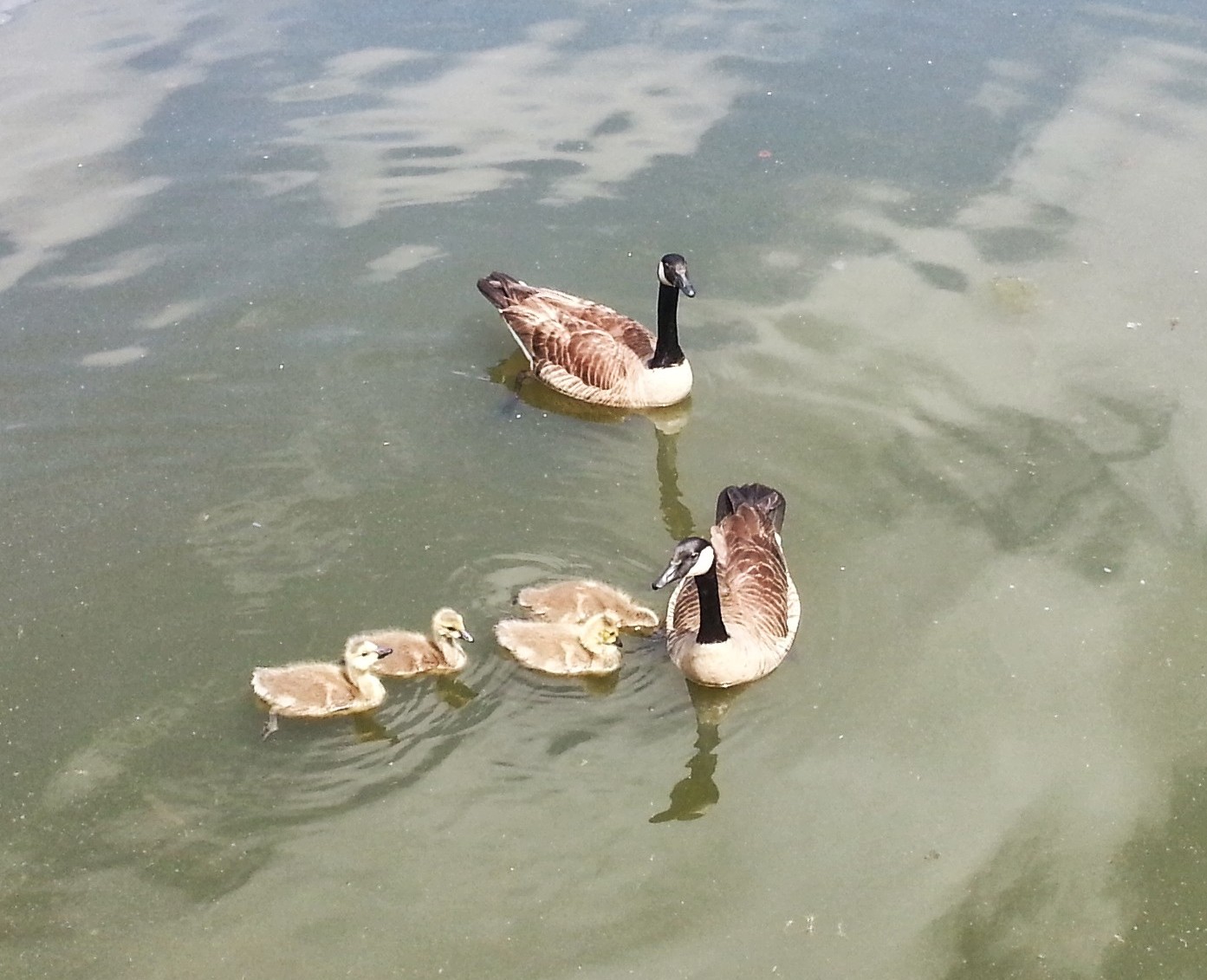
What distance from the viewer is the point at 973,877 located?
4.86 meters

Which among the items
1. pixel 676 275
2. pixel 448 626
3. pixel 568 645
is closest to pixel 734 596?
pixel 568 645

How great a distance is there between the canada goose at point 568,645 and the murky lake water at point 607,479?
14 cm

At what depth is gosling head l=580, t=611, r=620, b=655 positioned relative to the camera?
216 inches

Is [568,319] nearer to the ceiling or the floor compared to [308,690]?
nearer to the ceiling

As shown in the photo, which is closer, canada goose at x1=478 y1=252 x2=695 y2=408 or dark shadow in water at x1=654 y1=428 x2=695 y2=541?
dark shadow in water at x1=654 y1=428 x2=695 y2=541

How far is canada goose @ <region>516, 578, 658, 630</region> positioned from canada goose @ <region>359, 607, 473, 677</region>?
1.48 feet

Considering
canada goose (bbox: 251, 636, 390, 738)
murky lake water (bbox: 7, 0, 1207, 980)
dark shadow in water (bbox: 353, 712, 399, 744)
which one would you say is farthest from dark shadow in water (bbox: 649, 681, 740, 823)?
canada goose (bbox: 251, 636, 390, 738)

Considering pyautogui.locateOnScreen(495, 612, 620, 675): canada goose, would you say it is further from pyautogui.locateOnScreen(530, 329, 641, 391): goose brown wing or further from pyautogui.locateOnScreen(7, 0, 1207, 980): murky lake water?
pyautogui.locateOnScreen(530, 329, 641, 391): goose brown wing

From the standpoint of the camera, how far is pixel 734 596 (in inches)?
233

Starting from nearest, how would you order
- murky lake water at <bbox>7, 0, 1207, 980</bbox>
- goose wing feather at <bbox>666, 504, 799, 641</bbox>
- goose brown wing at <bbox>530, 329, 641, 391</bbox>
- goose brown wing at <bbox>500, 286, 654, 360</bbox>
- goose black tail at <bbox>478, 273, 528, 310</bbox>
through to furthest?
murky lake water at <bbox>7, 0, 1207, 980</bbox> → goose wing feather at <bbox>666, 504, 799, 641</bbox> → goose brown wing at <bbox>530, 329, 641, 391</bbox> → goose brown wing at <bbox>500, 286, 654, 360</bbox> → goose black tail at <bbox>478, 273, 528, 310</bbox>

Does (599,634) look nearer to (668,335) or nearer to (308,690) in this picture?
(308,690)

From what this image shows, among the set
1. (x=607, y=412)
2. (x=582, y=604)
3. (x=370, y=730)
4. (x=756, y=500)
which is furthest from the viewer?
(x=607, y=412)

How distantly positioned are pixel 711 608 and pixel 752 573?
53 centimetres

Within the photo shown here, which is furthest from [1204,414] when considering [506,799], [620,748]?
[506,799]
